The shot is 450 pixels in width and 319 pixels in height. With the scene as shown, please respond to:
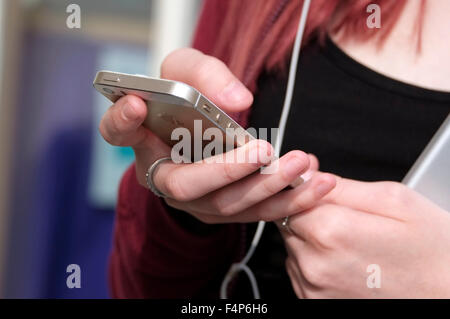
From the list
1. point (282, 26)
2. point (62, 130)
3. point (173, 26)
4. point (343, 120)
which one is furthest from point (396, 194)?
point (62, 130)

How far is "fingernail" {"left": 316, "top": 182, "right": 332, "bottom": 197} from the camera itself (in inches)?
14.7

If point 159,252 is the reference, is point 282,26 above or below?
above

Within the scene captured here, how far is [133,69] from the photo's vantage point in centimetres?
143

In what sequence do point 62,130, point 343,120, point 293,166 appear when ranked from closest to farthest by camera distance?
1. point 293,166
2. point 343,120
3. point 62,130

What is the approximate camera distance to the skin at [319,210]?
371 millimetres

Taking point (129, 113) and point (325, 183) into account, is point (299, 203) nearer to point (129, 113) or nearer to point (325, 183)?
point (325, 183)

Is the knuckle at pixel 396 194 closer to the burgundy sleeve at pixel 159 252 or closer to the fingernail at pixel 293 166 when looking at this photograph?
the fingernail at pixel 293 166

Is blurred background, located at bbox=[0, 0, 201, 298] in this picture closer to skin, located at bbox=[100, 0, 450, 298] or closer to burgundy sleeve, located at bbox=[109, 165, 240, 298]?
burgundy sleeve, located at bbox=[109, 165, 240, 298]

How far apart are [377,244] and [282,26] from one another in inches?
11.7

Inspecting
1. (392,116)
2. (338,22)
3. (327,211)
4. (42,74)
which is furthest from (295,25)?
(42,74)

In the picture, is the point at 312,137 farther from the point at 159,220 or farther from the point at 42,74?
the point at 42,74

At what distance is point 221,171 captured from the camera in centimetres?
36

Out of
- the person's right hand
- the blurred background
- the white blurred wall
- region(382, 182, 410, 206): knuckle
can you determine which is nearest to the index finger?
the person's right hand

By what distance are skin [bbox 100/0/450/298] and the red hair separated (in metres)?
0.14
